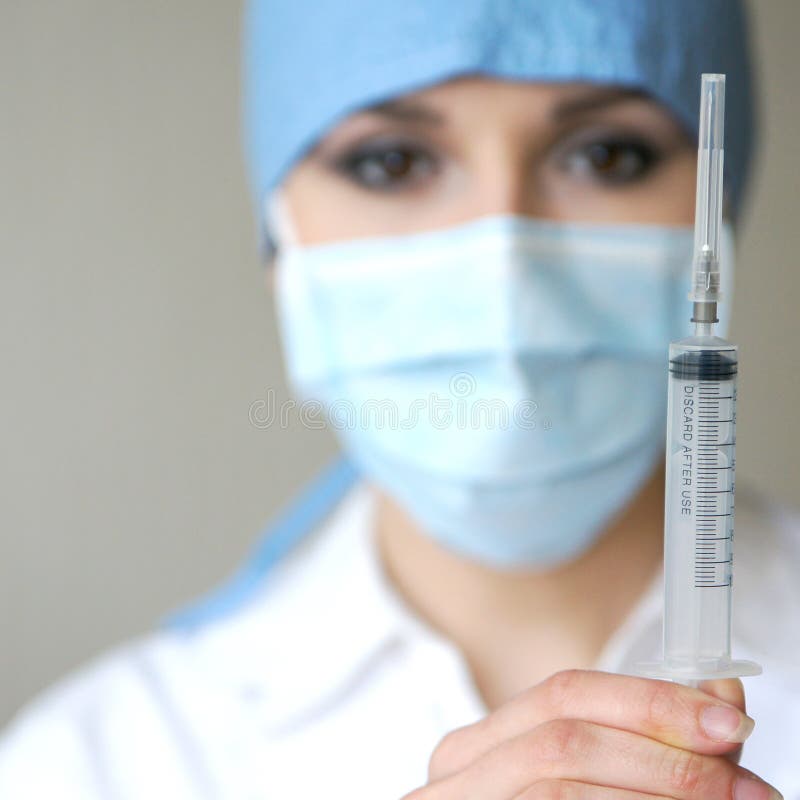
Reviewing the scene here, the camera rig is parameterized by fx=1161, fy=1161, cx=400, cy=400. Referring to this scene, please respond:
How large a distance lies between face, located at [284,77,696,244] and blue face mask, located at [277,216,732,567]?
2 centimetres

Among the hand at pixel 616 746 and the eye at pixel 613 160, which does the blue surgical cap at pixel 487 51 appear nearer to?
the eye at pixel 613 160

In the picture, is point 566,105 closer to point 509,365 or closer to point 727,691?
point 509,365

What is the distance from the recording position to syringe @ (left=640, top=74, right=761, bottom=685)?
0.62 m

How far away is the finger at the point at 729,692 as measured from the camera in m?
0.59

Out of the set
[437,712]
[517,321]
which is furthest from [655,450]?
[437,712]

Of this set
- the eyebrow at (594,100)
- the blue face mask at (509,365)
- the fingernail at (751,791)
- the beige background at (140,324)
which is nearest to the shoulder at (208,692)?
the blue face mask at (509,365)

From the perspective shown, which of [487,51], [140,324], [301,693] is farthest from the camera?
[140,324]

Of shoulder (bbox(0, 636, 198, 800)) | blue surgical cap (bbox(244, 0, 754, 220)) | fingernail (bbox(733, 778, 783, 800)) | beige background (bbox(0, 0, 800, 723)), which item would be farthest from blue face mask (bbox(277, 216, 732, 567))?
beige background (bbox(0, 0, 800, 723))

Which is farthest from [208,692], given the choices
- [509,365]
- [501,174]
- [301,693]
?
[501,174]

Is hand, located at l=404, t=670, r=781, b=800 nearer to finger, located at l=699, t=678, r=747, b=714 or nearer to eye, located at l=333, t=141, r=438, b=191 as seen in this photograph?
finger, located at l=699, t=678, r=747, b=714

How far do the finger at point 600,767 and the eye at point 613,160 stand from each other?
0.59 m

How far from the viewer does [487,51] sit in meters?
0.98

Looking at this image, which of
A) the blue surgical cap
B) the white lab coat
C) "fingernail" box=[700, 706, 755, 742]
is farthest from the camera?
the white lab coat

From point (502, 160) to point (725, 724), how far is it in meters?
0.56
